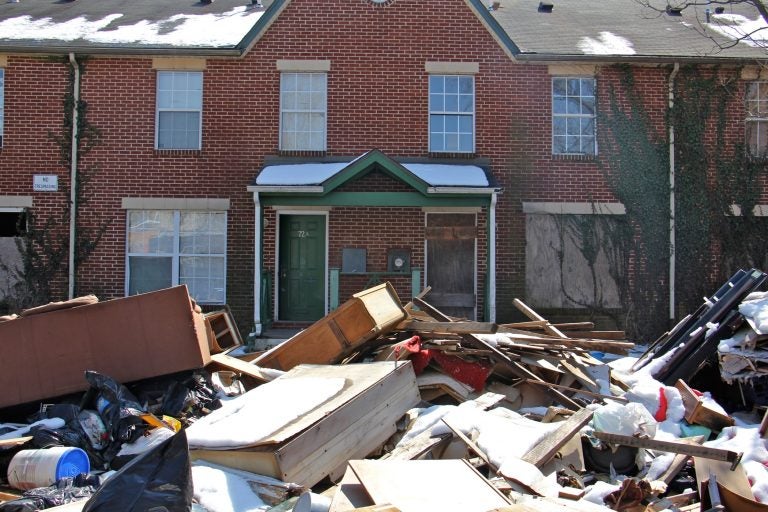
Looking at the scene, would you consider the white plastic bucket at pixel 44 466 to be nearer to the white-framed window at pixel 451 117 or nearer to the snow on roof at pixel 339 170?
the snow on roof at pixel 339 170

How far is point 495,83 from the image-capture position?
41.4 feet

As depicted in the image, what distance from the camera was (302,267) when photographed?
41.0ft

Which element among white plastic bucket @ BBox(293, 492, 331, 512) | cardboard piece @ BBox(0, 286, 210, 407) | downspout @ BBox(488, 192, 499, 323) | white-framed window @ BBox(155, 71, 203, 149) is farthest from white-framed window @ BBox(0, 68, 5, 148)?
white plastic bucket @ BBox(293, 492, 331, 512)

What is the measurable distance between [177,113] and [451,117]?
5092mm

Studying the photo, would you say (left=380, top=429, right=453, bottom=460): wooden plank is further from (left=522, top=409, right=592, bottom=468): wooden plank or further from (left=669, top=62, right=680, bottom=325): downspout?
(left=669, top=62, right=680, bottom=325): downspout

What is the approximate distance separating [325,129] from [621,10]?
7868 mm

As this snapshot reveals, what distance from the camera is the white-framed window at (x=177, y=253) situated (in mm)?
12375

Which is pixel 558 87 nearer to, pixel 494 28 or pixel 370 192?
pixel 494 28

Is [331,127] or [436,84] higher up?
[436,84]

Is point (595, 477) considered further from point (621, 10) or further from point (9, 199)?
point (621, 10)

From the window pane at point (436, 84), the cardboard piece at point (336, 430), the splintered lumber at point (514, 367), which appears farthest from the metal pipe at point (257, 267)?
the splintered lumber at point (514, 367)

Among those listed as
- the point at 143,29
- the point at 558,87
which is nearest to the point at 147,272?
the point at 143,29

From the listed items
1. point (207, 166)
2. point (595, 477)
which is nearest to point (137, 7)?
point (207, 166)

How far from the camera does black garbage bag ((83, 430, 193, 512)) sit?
3.91m
